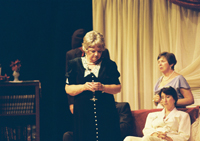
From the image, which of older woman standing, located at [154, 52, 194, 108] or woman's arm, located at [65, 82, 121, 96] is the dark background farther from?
woman's arm, located at [65, 82, 121, 96]

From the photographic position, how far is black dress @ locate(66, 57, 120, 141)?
7.08ft

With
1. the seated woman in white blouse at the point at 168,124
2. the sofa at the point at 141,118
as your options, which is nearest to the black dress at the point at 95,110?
the seated woman in white blouse at the point at 168,124

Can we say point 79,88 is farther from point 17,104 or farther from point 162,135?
point 17,104

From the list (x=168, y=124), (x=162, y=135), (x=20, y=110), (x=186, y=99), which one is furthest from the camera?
(x=20, y=110)

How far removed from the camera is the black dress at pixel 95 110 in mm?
2158

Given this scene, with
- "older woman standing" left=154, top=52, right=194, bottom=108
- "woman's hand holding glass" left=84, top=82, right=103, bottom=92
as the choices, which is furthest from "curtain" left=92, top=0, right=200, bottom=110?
"woman's hand holding glass" left=84, top=82, right=103, bottom=92

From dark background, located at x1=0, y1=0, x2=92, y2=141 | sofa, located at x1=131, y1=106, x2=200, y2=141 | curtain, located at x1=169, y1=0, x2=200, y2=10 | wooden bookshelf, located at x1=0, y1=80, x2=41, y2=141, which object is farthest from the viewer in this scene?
dark background, located at x1=0, y1=0, x2=92, y2=141

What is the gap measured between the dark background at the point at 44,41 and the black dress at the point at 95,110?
2.57m

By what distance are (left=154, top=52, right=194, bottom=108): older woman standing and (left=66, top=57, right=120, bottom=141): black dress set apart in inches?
60.2

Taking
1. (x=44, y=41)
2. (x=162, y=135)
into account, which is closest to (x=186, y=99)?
(x=162, y=135)

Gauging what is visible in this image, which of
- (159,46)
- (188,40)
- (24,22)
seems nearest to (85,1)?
(24,22)

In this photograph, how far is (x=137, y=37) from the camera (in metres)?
5.04

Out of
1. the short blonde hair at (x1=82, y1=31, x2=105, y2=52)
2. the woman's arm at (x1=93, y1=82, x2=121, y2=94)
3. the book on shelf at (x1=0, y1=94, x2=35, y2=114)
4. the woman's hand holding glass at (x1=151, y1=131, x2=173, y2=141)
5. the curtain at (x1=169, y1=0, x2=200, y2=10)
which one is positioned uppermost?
the curtain at (x1=169, y1=0, x2=200, y2=10)

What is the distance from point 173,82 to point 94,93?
5.54ft
